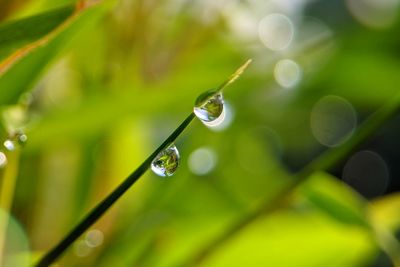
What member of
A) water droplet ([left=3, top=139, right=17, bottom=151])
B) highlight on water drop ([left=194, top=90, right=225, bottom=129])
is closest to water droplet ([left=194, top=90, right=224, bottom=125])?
highlight on water drop ([left=194, top=90, right=225, bottom=129])

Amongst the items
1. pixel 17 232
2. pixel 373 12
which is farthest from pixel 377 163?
pixel 17 232

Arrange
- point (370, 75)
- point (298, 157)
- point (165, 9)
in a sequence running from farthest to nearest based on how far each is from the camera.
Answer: point (298, 157) < point (370, 75) < point (165, 9)

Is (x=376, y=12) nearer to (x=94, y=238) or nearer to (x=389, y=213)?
(x=389, y=213)

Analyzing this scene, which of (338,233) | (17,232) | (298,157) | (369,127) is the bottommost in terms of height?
(298,157)

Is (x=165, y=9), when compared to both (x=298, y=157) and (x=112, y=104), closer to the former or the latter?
(x=112, y=104)

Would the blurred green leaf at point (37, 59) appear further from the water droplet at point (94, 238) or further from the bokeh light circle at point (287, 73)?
the bokeh light circle at point (287, 73)

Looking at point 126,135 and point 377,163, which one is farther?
point 377,163

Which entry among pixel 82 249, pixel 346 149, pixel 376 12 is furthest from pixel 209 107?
pixel 376 12
